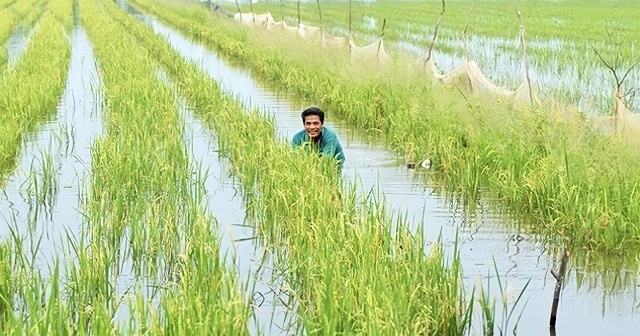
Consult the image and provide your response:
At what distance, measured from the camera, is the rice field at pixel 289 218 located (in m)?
3.64

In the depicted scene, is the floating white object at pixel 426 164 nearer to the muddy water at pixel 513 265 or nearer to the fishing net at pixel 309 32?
the muddy water at pixel 513 265

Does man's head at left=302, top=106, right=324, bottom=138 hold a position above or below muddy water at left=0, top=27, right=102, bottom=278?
above

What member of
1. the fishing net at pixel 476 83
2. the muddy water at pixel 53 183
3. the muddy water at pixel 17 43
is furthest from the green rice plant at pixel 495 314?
the muddy water at pixel 17 43

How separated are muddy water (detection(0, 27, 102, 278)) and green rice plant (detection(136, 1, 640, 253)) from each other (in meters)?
2.51

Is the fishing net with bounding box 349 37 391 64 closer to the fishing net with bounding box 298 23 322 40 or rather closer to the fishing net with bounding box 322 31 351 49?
the fishing net with bounding box 322 31 351 49

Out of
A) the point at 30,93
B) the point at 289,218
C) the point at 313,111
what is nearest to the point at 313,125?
the point at 313,111

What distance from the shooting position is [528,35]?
17.5 m

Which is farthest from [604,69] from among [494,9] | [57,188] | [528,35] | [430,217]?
[494,9]

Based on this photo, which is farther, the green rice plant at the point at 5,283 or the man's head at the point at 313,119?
the man's head at the point at 313,119

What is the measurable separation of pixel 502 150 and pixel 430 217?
1152 millimetres

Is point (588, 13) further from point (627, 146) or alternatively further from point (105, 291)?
point (105, 291)

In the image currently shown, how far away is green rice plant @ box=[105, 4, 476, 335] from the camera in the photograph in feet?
11.2

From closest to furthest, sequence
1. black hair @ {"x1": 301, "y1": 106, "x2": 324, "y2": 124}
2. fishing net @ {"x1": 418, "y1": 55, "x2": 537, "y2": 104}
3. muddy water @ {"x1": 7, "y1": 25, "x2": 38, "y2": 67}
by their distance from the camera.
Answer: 1. black hair @ {"x1": 301, "y1": 106, "x2": 324, "y2": 124}
2. fishing net @ {"x1": 418, "y1": 55, "x2": 537, "y2": 104}
3. muddy water @ {"x1": 7, "y1": 25, "x2": 38, "y2": 67}

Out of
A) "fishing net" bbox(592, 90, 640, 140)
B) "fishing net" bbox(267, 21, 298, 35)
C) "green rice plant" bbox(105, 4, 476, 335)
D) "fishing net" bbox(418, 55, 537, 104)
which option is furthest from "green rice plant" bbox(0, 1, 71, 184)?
"fishing net" bbox(592, 90, 640, 140)
